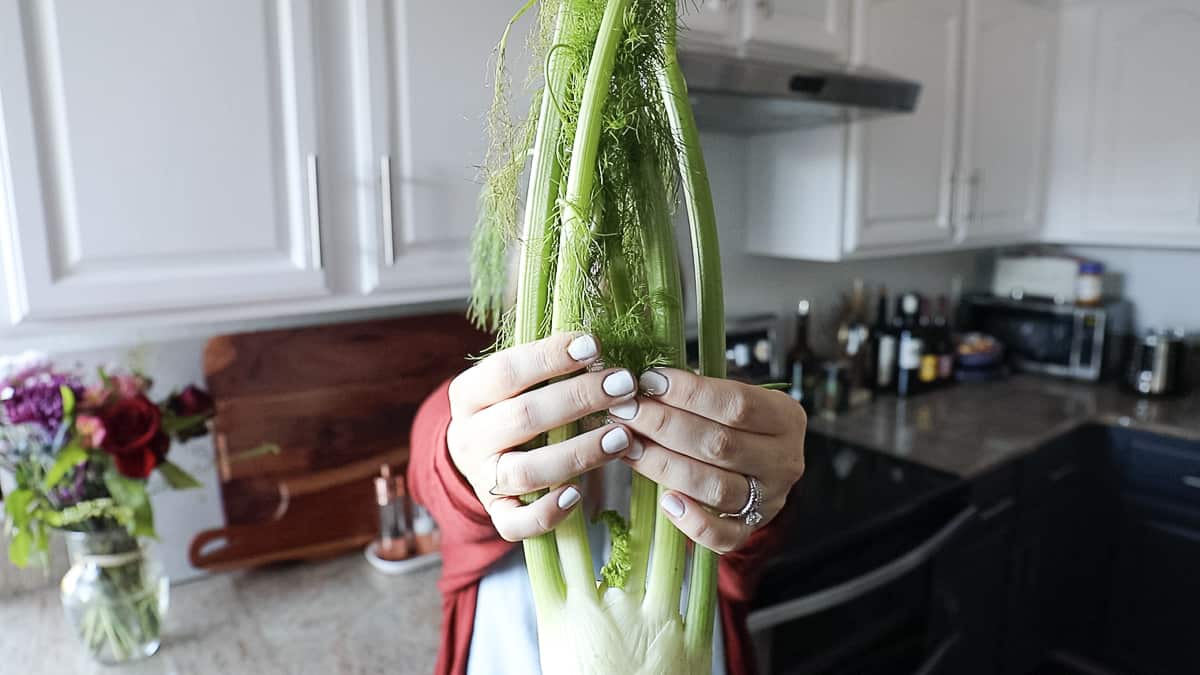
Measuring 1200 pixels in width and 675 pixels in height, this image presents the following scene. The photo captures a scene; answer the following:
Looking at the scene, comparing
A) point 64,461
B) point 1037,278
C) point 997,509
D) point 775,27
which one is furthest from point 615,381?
point 1037,278

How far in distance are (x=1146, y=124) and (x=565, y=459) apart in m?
2.42

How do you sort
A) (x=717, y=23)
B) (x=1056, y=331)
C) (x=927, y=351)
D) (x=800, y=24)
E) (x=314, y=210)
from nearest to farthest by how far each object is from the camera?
1. (x=314, y=210)
2. (x=717, y=23)
3. (x=800, y=24)
4. (x=927, y=351)
5. (x=1056, y=331)

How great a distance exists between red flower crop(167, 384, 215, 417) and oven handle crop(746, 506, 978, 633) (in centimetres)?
84

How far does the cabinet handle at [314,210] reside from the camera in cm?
98

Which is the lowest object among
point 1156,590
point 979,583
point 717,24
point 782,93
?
point 1156,590

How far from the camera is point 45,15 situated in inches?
31.8

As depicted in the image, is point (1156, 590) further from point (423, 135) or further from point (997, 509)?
point (423, 135)

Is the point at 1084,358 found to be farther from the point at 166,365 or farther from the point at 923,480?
the point at 166,365

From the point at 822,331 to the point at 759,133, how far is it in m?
0.64

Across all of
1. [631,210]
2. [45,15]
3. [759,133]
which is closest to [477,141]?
[45,15]

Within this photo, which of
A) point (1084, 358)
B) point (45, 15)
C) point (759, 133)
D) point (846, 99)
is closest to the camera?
point (45, 15)

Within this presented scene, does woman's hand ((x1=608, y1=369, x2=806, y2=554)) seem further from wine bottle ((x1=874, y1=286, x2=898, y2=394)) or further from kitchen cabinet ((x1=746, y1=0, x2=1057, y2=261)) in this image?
wine bottle ((x1=874, y1=286, x2=898, y2=394))

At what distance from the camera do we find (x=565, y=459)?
41 centimetres

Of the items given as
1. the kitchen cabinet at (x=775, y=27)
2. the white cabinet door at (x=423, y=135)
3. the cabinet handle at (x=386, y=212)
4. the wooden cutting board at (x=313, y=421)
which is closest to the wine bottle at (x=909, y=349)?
the kitchen cabinet at (x=775, y=27)
